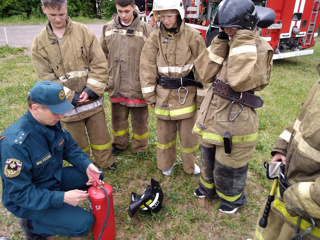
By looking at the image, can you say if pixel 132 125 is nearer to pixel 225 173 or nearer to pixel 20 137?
pixel 225 173

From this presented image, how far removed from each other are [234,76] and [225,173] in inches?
42.0

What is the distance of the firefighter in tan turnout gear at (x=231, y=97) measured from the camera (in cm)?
219

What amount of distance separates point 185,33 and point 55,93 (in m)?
1.61

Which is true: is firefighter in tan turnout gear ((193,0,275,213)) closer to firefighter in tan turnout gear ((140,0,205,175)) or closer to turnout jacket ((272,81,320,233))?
firefighter in tan turnout gear ((140,0,205,175))

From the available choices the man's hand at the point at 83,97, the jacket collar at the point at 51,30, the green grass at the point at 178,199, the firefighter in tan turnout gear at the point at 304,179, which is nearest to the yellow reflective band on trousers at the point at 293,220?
the firefighter in tan turnout gear at the point at 304,179

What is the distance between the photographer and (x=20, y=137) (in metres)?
2.14

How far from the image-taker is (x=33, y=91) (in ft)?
7.04

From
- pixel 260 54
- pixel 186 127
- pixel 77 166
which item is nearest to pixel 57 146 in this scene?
pixel 77 166

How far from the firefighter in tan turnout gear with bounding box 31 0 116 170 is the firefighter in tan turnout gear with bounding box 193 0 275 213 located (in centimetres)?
130

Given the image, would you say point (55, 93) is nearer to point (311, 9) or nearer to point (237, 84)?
point (237, 84)

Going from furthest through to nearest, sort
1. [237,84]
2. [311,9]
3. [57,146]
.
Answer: [311,9] → [57,146] → [237,84]

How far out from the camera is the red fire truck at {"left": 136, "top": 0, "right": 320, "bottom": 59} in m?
7.70

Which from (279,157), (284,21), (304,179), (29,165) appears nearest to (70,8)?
(284,21)

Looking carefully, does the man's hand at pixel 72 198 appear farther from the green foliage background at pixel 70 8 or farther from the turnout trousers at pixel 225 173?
the green foliage background at pixel 70 8
